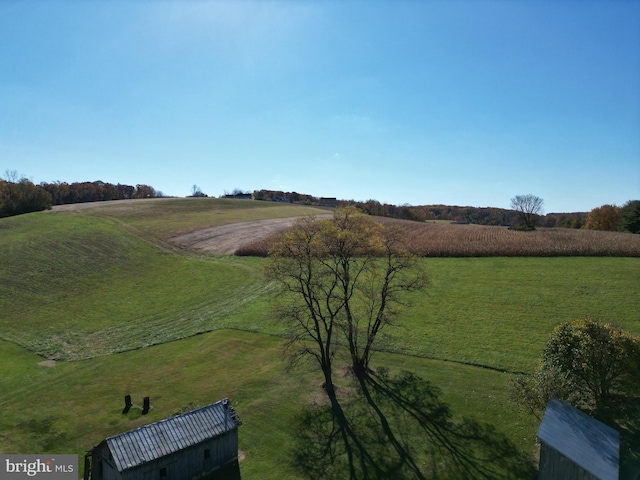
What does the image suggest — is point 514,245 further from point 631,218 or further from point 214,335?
point 214,335

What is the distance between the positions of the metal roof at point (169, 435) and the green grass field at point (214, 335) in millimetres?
2674

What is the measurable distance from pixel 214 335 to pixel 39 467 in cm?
1849

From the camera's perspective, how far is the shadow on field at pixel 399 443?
19.2 meters

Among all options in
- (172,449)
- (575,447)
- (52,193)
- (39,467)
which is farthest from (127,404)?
(52,193)

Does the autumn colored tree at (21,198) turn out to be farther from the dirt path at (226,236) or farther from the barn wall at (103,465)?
the barn wall at (103,465)

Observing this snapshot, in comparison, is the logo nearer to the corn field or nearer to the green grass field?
the green grass field

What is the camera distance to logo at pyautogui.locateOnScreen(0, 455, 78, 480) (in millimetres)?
18516

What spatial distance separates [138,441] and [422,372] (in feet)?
65.7

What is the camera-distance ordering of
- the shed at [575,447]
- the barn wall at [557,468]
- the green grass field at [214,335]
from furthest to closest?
1. the green grass field at [214,335]
2. the barn wall at [557,468]
3. the shed at [575,447]

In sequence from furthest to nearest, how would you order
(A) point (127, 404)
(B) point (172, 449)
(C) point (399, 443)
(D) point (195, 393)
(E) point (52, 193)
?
(E) point (52, 193) → (D) point (195, 393) → (A) point (127, 404) → (C) point (399, 443) → (B) point (172, 449)

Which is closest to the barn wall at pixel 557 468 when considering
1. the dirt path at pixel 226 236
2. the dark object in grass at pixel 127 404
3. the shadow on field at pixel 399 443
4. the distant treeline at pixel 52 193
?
the shadow on field at pixel 399 443

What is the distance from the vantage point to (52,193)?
12644 cm

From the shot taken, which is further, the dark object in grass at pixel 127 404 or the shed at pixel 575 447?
the dark object in grass at pixel 127 404

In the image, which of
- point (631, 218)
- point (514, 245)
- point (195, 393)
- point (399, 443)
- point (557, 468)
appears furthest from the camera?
point (631, 218)
